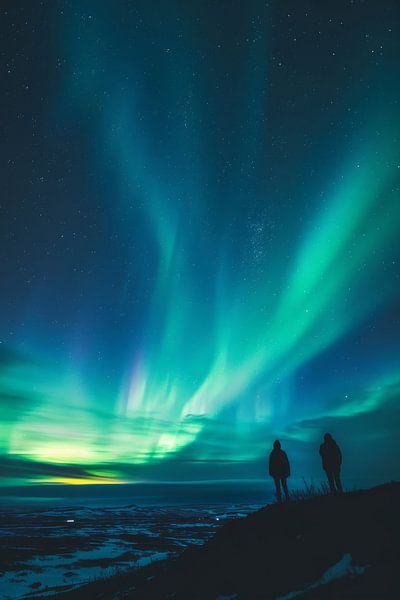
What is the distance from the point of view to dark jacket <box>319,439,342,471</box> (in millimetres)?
14125

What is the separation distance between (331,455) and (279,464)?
79.5 inches

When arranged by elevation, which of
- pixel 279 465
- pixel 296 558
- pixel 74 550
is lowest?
pixel 74 550

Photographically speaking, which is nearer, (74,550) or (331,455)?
(331,455)

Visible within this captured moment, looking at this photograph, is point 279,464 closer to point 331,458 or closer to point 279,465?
point 279,465

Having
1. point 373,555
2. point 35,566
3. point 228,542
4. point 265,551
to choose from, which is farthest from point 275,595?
point 35,566

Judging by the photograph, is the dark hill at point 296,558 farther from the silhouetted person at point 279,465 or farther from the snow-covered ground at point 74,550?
the snow-covered ground at point 74,550

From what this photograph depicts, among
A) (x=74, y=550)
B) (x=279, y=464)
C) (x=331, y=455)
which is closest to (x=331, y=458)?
(x=331, y=455)

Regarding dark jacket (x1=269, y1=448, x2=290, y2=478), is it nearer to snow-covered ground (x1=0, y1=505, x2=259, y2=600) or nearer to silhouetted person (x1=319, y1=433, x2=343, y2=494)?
silhouetted person (x1=319, y1=433, x2=343, y2=494)

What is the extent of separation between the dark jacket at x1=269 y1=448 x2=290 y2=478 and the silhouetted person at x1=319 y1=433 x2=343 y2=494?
142cm

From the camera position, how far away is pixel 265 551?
34.3ft

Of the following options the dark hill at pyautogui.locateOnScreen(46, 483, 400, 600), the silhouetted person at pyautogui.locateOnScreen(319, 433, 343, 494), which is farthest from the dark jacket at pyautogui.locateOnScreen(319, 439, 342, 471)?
the dark hill at pyautogui.locateOnScreen(46, 483, 400, 600)

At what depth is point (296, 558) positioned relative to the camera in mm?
9141

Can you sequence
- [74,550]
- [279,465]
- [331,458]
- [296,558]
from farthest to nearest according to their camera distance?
[74,550]
[279,465]
[331,458]
[296,558]

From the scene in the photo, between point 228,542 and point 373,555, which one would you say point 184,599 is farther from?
point 373,555
